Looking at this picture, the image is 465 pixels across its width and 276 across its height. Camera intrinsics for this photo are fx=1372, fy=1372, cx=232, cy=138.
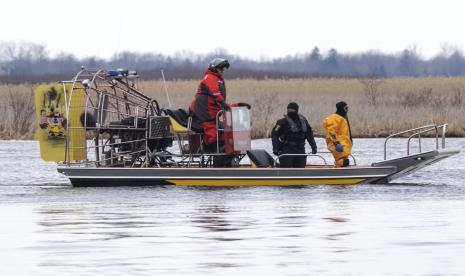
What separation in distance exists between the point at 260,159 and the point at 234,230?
729 centimetres

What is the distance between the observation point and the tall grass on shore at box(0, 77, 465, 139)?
38469 millimetres

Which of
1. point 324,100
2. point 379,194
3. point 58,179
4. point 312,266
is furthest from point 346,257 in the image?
point 324,100

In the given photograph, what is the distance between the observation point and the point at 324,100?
45.8m

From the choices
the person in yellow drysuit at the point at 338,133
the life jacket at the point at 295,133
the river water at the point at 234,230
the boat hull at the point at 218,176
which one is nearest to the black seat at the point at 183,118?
the boat hull at the point at 218,176

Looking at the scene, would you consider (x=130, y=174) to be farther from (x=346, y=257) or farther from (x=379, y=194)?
(x=346, y=257)

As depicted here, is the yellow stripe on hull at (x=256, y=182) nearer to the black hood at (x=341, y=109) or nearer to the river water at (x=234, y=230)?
the river water at (x=234, y=230)

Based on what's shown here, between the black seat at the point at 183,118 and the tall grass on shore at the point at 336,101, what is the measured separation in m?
16.2

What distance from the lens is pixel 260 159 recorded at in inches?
856

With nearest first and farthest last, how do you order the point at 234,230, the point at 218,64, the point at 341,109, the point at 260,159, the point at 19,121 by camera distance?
the point at 234,230
the point at 218,64
the point at 341,109
the point at 260,159
the point at 19,121

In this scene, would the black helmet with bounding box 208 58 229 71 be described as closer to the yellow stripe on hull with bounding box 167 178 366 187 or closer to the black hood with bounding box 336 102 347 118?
the yellow stripe on hull with bounding box 167 178 366 187

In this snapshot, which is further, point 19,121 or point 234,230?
point 19,121

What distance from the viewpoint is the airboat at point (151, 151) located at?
21.1m

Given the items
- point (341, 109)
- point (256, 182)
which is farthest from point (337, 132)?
point (256, 182)

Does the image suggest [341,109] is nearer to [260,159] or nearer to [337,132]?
[337,132]
